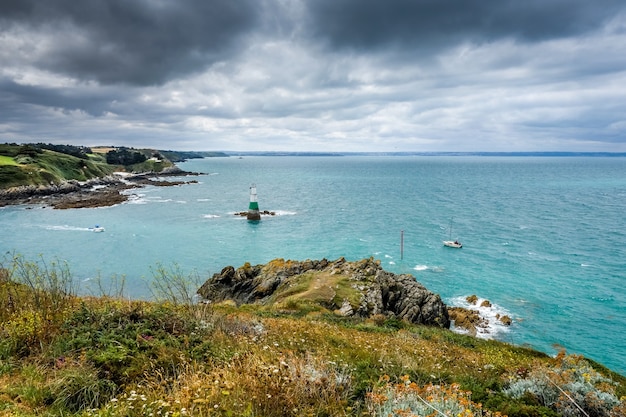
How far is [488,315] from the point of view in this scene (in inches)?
1184

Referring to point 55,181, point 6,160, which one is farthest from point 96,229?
point 6,160

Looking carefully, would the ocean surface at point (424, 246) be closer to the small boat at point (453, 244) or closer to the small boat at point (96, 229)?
the small boat at point (453, 244)

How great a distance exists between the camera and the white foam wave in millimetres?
27022

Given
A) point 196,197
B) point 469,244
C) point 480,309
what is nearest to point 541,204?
point 469,244

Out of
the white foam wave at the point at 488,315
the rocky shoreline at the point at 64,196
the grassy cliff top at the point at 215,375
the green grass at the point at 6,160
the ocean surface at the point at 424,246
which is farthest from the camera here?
the green grass at the point at 6,160

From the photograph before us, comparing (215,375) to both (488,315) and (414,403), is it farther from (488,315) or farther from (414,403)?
(488,315)

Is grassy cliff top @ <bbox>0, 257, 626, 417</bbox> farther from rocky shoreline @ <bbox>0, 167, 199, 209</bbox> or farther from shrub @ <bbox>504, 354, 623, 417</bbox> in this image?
rocky shoreline @ <bbox>0, 167, 199, 209</bbox>

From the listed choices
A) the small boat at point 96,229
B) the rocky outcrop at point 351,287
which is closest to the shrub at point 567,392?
the rocky outcrop at point 351,287

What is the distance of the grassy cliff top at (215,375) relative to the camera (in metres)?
5.39

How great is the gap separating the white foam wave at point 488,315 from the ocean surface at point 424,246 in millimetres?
191

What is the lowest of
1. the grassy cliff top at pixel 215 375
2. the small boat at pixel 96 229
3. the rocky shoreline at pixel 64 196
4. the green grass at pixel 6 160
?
the small boat at pixel 96 229

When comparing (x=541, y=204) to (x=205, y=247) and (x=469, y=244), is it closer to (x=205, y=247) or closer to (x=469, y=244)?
(x=469, y=244)

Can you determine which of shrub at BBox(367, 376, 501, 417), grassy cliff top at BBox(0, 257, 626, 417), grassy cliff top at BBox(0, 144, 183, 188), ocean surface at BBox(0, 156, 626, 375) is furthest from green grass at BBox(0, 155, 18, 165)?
shrub at BBox(367, 376, 501, 417)

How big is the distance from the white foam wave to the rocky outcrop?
2831 mm
